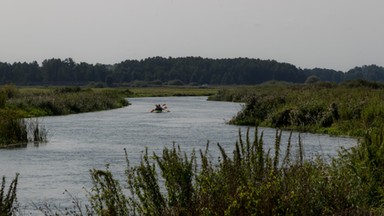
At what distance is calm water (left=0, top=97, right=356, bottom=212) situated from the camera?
842 inches

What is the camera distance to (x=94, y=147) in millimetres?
32906

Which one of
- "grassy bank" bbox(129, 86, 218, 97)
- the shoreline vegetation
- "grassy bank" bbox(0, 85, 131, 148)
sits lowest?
"grassy bank" bbox(129, 86, 218, 97)

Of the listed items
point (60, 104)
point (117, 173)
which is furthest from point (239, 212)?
point (60, 104)

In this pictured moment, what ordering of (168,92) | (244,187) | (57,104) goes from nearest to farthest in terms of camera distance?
(244,187) < (57,104) < (168,92)

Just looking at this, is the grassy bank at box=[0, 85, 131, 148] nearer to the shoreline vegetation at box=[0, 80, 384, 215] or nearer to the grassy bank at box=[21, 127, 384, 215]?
the shoreline vegetation at box=[0, 80, 384, 215]

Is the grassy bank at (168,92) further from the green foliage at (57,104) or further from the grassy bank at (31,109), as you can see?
the green foliage at (57,104)

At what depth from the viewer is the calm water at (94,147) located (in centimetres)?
2139

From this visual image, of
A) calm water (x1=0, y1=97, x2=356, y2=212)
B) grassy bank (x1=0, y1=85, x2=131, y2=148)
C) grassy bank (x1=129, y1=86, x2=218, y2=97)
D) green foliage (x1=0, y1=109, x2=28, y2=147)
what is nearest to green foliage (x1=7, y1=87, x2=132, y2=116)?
grassy bank (x1=0, y1=85, x2=131, y2=148)

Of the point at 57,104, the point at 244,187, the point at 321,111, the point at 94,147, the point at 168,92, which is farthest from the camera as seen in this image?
the point at 168,92

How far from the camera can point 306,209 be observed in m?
9.11

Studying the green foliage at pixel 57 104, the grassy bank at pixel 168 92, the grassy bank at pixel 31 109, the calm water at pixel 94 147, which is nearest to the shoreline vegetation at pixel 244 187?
the calm water at pixel 94 147

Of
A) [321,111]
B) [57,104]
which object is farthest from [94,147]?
[57,104]

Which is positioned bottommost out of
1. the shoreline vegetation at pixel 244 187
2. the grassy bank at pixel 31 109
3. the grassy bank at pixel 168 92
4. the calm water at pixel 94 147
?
the grassy bank at pixel 168 92

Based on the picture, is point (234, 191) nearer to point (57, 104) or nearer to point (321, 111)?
point (321, 111)
